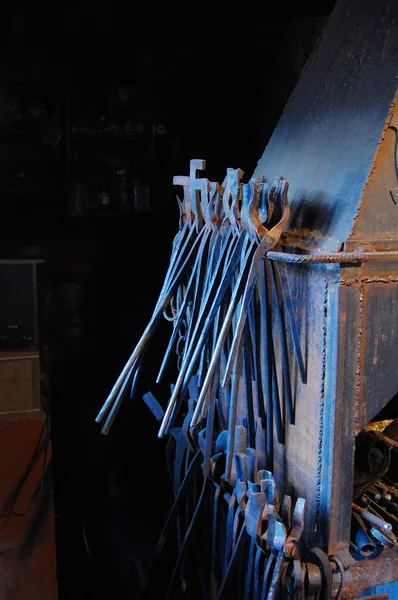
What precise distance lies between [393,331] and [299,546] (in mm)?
718

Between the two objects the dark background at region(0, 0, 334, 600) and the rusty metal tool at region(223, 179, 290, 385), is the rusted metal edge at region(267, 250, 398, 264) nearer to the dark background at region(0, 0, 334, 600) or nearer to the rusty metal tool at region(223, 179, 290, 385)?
the rusty metal tool at region(223, 179, 290, 385)

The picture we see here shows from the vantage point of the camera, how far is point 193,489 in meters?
2.50

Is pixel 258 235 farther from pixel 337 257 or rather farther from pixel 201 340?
pixel 201 340

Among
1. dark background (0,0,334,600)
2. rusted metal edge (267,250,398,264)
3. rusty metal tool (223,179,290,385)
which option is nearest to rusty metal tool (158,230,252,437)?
rusty metal tool (223,179,290,385)

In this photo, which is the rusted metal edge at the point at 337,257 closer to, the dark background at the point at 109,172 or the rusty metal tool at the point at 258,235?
the rusty metal tool at the point at 258,235

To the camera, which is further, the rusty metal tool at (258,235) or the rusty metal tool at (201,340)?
the rusty metal tool at (201,340)

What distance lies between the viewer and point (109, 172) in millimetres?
4051

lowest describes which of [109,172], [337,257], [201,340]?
[201,340]

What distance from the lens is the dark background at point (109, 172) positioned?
365 centimetres

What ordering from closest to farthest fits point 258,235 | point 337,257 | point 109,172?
1. point 337,257
2. point 258,235
3. point 109,172

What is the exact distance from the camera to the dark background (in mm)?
3646

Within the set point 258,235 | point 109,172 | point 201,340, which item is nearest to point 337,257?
point 258,235

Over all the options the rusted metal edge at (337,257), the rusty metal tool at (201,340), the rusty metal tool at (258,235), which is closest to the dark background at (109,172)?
the rusty metal tool at (201,340)

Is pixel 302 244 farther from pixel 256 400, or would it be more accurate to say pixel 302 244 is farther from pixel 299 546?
pixel 299 546
